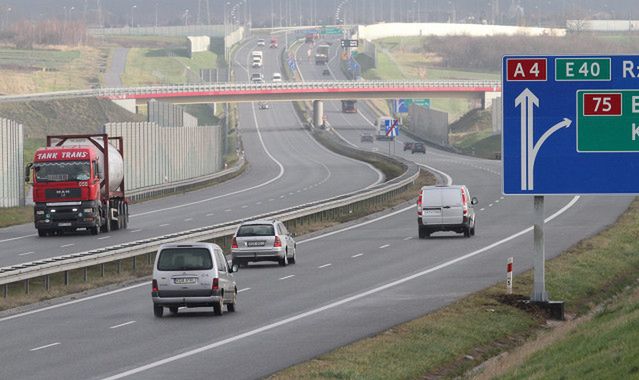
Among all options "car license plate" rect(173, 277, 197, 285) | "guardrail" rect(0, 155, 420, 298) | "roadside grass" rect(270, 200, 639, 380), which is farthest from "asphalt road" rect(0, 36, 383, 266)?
"roadside grass" rect(270, 200, 639, 380)

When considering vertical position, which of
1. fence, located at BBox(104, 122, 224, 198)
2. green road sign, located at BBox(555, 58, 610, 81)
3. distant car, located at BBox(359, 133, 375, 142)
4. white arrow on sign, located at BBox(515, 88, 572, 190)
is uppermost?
green road sign, located at BBox(555, 58, 610, 81)

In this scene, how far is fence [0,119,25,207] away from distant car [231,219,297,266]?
25.8 meters

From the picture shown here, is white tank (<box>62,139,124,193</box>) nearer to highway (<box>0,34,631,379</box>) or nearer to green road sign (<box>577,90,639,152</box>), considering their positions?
highway (<box>0,34,631,379</box>)

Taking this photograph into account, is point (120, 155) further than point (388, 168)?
No

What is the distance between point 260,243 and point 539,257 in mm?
14241

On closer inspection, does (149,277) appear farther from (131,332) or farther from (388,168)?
(388,168)

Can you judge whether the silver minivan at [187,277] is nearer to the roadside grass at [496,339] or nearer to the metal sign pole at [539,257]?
the roadside grass at [496,339]

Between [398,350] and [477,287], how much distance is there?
13103 mm

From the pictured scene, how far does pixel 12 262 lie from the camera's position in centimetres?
4906

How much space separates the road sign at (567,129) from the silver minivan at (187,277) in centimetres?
675

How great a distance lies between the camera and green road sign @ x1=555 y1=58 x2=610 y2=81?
35969mm

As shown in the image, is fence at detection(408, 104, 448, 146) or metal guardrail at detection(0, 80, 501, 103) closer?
metal guardrail at detection(0, 80, 501, 103)

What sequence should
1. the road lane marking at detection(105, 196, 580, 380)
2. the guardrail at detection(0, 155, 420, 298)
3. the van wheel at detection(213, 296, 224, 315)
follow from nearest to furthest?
the road lane marking at detection(105, 196, 580, 380) < the van wheel at detection(213, 296, 224, 315) < the guardrail at detection(0, 155, 420, 298)

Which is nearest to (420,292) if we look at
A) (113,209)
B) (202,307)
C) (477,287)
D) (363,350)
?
(477,287)
